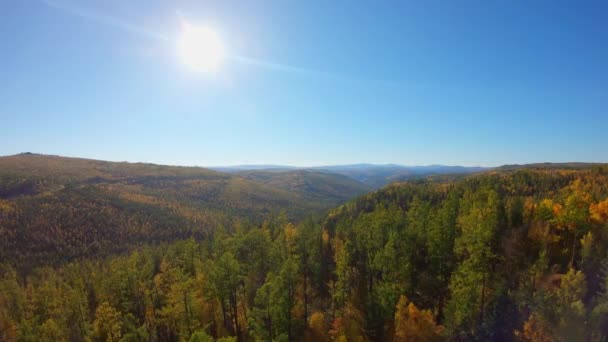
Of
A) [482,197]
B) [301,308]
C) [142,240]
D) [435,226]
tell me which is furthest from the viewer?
[142,240]

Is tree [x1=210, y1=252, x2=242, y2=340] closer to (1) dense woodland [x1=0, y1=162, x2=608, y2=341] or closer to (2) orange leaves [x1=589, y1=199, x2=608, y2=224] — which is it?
(1) dense woodland [x1=0, y1=162, x2=608, y2=341]

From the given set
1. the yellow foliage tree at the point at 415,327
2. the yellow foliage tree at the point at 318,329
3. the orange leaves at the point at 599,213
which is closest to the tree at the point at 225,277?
the yellow foliage tree at the point at 318,329

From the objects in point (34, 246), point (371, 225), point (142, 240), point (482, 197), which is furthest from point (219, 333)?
point (34, 246)

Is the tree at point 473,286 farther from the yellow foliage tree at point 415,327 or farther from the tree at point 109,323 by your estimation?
the tree at point 109,323

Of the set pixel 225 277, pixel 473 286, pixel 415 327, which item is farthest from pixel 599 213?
pixel 225 277

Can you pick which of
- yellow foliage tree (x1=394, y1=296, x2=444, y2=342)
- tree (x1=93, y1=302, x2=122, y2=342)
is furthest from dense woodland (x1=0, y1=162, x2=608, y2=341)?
tree (x1=93, y1=302, x2=122, y2=342)

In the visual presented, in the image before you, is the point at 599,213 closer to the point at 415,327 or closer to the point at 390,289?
the point at 390,289

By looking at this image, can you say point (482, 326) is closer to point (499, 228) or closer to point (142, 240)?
point (499, 228)

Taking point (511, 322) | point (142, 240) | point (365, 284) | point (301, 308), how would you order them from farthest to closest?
point (142, 240) < point (365, 284) < point (301, 308) < point (511, 322)
